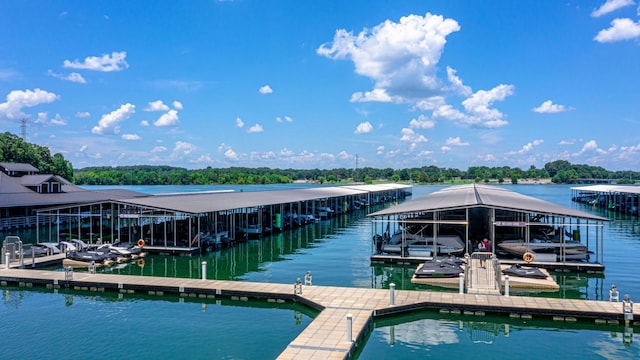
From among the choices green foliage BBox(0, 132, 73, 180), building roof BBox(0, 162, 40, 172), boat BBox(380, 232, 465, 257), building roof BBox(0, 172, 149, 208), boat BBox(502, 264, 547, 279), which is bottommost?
boat BBox(502, 264, 547, 279)

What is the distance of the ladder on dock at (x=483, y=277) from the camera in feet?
71.2

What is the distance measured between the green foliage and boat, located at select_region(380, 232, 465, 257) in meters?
69.2

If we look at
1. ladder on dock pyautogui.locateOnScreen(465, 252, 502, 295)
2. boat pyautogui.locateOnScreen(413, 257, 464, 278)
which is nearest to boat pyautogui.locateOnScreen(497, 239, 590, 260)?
ladder on dock pyautogui.locateOnScreen(465, 252, 502, 295)

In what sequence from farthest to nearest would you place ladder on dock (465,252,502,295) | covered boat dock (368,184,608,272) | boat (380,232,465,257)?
boat (380,232,465,257), covered boat dock (368,184,608,272), ladder on dock (465,252,502,295)

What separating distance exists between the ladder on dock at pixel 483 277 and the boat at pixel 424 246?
4.08 metres

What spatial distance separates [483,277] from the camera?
23.2 metres

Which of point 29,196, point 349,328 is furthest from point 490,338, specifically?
point 29,196

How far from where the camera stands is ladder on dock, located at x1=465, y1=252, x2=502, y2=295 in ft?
71.2

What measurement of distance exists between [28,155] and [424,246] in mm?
76747

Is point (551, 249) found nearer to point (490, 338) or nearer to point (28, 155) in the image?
point (490, 338)

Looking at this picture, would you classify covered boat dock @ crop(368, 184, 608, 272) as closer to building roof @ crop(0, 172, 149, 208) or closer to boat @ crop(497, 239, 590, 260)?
boat @ crop(497, 239, 590, 260)

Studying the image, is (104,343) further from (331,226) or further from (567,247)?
(331,226)

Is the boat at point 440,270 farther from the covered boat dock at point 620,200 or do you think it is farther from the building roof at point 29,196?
the covered boat dock at point 620,200

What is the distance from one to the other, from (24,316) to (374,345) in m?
13.5
